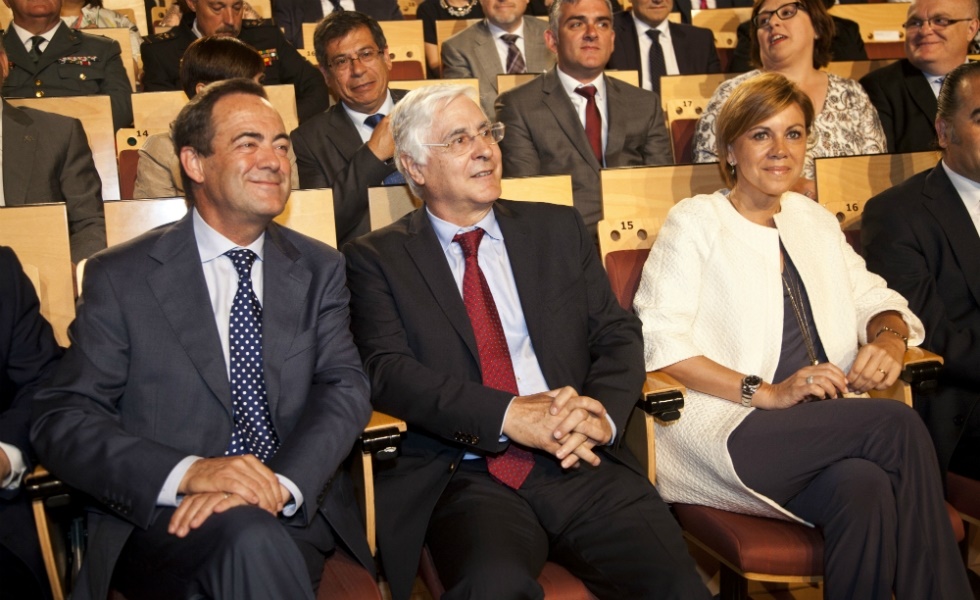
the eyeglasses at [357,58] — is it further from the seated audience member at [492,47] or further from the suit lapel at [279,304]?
the suit lapel at [279,304]

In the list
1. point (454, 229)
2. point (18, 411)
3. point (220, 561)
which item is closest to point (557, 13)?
point (454, 229)

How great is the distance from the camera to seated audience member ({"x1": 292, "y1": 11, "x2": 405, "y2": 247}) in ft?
9.23

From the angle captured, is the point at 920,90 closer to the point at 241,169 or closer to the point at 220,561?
the point at 241,169

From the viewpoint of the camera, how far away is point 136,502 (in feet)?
5.58

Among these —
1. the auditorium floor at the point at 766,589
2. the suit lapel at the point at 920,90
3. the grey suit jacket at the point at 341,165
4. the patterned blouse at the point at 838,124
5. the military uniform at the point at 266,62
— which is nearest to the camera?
the auditorium floor at the point at 766,589

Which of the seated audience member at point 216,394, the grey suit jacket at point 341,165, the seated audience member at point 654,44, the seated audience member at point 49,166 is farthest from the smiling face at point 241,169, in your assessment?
the seated audience member at point 654,44

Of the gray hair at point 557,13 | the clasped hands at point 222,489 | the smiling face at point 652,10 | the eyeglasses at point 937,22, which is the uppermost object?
the smiling face at point 652,10

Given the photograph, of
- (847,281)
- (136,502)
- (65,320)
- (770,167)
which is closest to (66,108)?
Result: (65,320)

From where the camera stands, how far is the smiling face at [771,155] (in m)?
2.30

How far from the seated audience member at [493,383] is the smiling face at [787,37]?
1459mm

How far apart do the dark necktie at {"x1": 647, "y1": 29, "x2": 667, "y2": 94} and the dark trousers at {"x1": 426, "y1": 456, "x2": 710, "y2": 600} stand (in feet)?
8.83

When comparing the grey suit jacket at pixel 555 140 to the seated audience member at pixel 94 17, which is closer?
the grey suit jacket at pixel 555 140

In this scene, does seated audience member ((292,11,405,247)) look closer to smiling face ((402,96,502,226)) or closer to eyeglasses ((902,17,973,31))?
smiling face ((402,96,502,226))

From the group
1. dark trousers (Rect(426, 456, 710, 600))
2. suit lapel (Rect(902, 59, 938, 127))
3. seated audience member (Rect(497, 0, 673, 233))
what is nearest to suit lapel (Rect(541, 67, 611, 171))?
seated audience member (Rect(497, 0, 673, 233))
